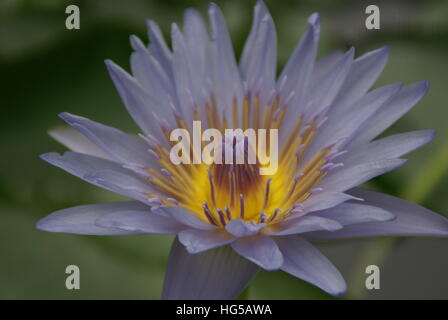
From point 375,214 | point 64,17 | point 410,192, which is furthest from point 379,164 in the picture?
point 64,17

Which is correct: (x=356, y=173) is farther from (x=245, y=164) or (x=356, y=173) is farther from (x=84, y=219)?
(x=84, y=219)

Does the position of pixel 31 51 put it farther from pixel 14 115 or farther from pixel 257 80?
pixel 257 80

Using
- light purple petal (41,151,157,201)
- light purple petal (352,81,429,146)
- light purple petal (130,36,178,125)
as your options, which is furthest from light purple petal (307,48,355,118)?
light purple petal (41,151,157,201)

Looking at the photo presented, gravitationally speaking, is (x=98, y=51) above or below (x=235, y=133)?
above

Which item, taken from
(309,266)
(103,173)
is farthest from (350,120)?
(103,173)

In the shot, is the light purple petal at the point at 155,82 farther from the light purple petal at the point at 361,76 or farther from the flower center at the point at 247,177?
the light purple petal at the point at 361,76

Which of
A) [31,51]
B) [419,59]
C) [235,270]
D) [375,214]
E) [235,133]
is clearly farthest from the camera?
[419,59]

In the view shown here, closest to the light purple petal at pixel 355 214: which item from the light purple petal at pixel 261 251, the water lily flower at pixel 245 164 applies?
the water lily flower at pixel 245 164
